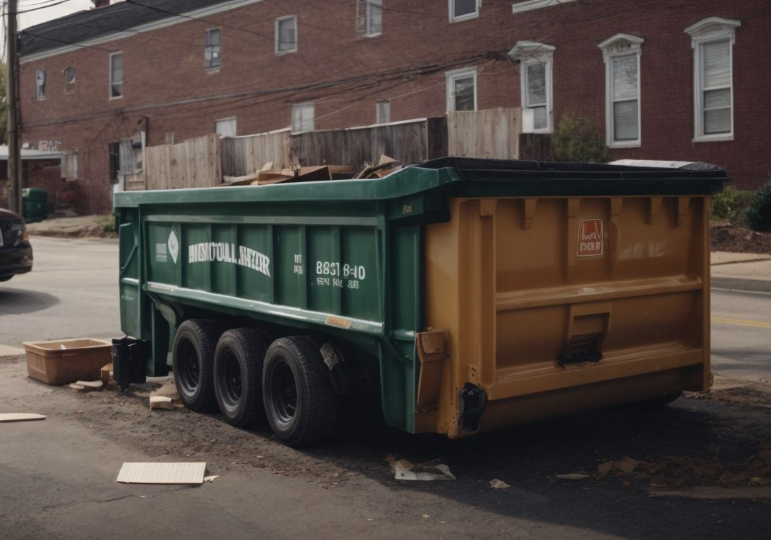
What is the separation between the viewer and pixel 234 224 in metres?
7.99

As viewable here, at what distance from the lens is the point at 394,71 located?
103 feet

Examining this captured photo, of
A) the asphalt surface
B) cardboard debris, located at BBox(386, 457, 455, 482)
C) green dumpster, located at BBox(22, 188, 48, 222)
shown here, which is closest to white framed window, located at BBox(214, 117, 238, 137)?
green dumpster, located at BBox(22, 188, 48, 222)

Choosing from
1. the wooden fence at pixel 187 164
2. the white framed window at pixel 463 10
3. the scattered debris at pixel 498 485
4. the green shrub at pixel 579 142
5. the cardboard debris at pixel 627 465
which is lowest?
the scattered debris at pixel 498 485

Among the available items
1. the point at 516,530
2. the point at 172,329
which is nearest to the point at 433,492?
the point at 516,530

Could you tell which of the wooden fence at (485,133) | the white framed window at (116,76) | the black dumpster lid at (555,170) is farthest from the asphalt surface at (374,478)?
the white framed window at (116,76)

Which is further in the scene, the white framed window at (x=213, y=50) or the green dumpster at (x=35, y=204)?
the green dumpster at (x=35, y=204)

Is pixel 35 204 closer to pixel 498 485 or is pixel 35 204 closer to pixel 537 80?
pixel 537 80

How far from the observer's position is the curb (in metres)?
16.7

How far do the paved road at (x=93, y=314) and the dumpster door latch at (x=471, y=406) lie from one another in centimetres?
435

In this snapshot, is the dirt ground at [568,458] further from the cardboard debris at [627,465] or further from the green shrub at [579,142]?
the green shrub at [579,142]

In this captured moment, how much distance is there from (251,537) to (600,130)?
22083 mm

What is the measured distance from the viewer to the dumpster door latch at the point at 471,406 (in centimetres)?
600

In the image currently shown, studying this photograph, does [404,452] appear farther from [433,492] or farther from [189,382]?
[189,382]

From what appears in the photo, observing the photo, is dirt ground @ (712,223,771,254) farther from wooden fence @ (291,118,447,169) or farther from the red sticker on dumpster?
the red sticker on dumpster
